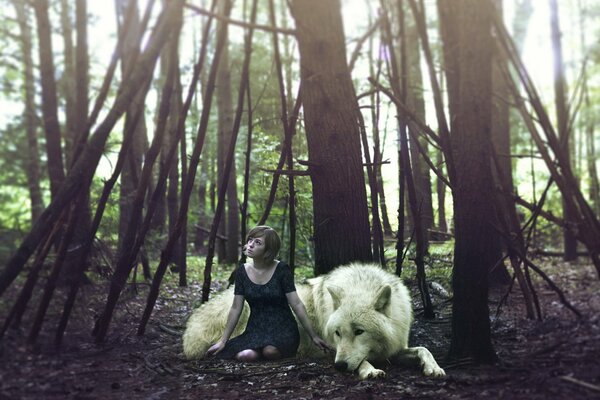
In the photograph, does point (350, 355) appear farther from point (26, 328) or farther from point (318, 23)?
point (318, 23)

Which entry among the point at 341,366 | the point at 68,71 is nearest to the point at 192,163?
the point at 341,366

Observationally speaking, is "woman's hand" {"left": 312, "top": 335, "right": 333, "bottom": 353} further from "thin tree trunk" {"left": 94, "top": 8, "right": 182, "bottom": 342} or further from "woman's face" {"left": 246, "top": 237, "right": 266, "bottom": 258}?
"thin tree trunk" {"left": 94, "top": 8, "right": 182, "bottom": 342}

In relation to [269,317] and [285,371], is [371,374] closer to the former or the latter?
[285,371]

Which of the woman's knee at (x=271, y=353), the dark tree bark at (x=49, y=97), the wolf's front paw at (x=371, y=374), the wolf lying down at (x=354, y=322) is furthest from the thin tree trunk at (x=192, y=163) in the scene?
the dark tree bark at (x=49, y=97)

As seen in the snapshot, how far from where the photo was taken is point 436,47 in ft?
60.7

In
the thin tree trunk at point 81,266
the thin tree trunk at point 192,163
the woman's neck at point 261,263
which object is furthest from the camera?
the thin tree trunk at point 192,163

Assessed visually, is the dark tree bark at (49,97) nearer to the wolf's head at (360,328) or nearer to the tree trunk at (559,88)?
the wolf's head at (360,328)

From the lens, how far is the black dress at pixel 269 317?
534cm

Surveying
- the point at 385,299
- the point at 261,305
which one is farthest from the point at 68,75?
the point at 385,299

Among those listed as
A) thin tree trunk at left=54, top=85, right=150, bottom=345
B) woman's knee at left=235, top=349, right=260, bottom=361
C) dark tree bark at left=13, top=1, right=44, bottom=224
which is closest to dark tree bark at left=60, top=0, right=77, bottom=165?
dark tree bark at left=13, top=1, right=44, bottom=224

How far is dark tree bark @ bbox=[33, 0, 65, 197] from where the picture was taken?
393 inches

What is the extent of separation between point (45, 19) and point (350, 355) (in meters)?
9.75

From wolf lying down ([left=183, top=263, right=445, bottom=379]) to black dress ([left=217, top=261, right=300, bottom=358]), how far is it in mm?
260

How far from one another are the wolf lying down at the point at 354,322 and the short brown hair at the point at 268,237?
2.16 feet
